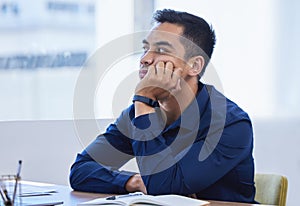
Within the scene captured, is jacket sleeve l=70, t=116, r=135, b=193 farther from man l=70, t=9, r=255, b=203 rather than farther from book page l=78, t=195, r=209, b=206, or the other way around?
book page l=78, t=195, r=209, b=206

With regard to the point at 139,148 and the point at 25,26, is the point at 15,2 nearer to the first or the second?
the point at 25,26

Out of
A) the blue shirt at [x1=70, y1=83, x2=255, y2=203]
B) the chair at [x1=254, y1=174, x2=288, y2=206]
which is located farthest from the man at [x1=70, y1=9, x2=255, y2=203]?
the chair at [x1=254, y1=174, x2=288, y2=206]

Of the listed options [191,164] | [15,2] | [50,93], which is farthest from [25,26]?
[191,164]

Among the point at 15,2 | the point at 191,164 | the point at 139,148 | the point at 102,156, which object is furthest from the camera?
the point at 15,2

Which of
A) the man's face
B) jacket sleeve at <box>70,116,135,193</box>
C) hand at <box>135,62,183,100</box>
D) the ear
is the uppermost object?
the man's face

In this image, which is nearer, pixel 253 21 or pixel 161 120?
pixel 161 120

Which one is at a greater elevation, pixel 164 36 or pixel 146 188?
pixel 164 36

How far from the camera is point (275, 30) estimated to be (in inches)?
125

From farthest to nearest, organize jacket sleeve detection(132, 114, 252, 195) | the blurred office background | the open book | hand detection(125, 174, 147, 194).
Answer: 1. the blurred office background
2. hand detection(125, 174, 147, 194)
3. jacket sleeve detection(132, 114, 252, 195)
4. the open book

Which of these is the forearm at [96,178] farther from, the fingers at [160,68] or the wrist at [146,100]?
the fingers at [160,68]

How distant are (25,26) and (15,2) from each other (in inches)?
6.1

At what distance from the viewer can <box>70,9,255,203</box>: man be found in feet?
5.73

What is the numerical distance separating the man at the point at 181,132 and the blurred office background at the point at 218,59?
1.20 meters

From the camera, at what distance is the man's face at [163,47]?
6.17 feet
